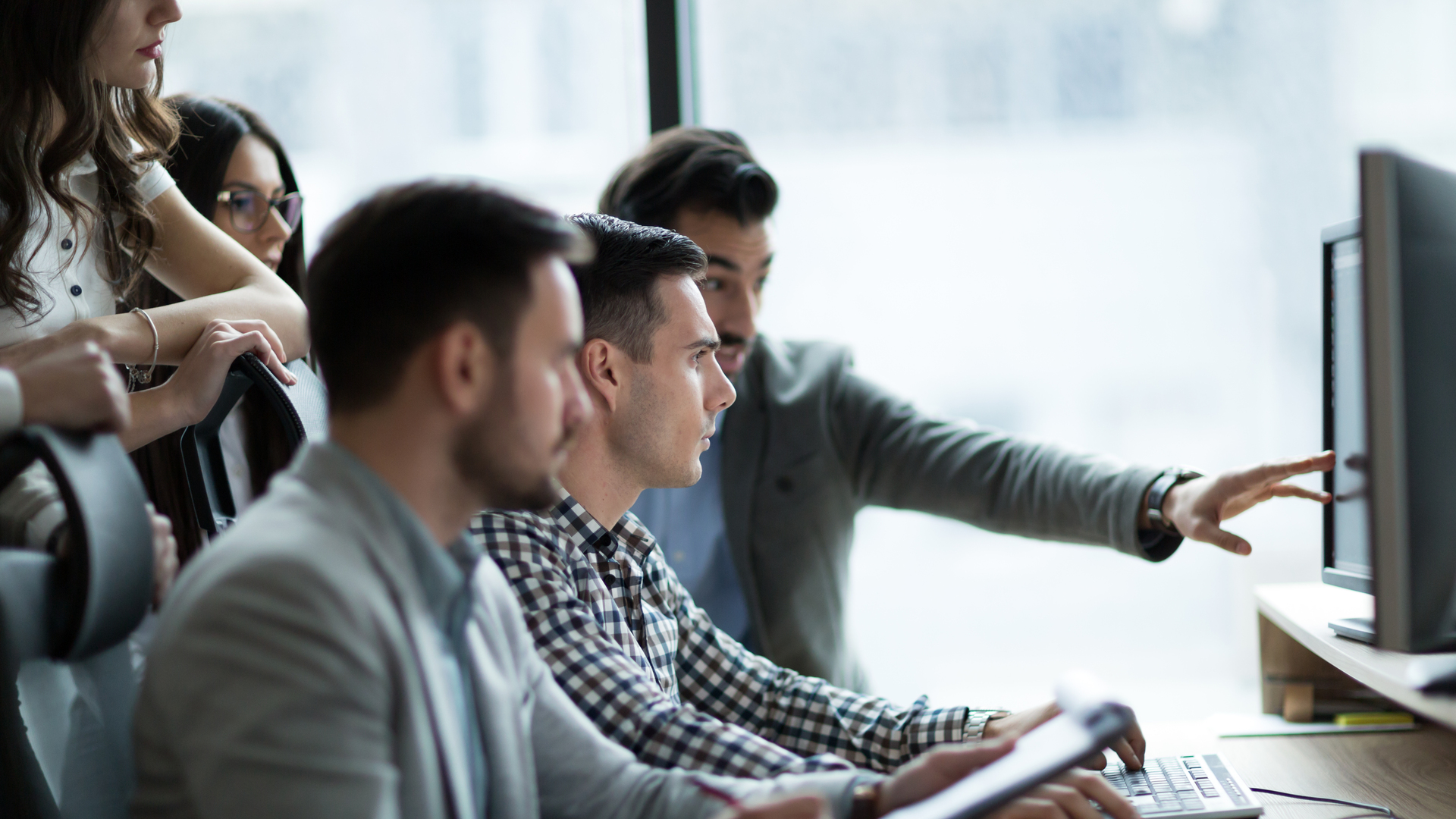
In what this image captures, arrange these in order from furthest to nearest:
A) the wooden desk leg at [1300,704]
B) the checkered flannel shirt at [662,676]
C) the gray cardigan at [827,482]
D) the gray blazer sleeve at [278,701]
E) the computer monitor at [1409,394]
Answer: the gray cardigan at [827,482], the wooden desk leg at [1300,704], the checkered flannel shirt at [662,676], the computer monitor at [1409,394], the gray blazer sleeve at [278,701]

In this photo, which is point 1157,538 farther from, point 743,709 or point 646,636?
point 646,636

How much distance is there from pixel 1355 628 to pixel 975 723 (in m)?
0.48

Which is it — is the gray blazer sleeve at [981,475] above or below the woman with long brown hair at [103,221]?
below

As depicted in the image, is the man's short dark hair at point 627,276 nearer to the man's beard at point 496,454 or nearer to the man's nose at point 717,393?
the man's nose at point 717,393

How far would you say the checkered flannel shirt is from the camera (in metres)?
1.02

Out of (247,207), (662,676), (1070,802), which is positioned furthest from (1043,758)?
(247,207)

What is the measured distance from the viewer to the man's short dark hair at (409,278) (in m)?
0.79

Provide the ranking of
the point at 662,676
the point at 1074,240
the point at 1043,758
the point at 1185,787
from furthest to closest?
the point at 1074,240
the point at 662,676
the point at 1185,787
the point at 1043,758

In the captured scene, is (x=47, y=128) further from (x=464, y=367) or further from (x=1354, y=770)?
(x=1354, y=770)

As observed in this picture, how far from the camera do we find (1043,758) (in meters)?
0.76

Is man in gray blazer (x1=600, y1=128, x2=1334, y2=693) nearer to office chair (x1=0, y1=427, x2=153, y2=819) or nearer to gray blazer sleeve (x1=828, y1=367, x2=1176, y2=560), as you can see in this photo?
gray blazer sleeve (x1=828, y1=367, x2=1176, y2=560)

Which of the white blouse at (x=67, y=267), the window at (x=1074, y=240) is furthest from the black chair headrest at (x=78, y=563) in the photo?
the window at (x=1074, y=240)

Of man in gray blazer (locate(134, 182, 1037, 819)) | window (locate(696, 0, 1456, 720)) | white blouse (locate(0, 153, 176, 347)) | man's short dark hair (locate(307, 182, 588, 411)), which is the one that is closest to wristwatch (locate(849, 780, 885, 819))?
man in gray blazer (locate(134, 182, 1037, 819))

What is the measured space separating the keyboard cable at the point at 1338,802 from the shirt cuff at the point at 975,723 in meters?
0.29
